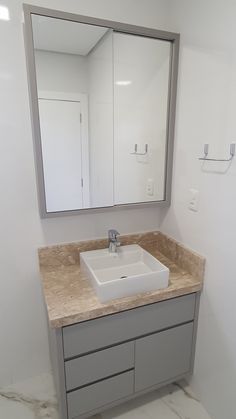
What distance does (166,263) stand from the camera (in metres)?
1.68

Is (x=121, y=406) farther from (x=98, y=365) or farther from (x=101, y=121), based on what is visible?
(x=101, y=121)

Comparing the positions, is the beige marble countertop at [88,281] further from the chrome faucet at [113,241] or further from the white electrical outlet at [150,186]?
the white electrical outlet at [150,186]

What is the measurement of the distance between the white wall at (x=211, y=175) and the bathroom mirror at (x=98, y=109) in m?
0.12

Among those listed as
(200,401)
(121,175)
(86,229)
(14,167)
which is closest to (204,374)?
(200,401)

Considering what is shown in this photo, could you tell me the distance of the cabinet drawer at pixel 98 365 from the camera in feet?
4.17

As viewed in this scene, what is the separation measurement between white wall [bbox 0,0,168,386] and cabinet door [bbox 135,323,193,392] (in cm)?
67

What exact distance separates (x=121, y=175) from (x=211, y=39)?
845 millimetres

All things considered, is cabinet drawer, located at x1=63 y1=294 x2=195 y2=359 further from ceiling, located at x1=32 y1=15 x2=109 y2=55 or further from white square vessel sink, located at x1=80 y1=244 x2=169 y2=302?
ceiling, located at x1=32 y1=15 x2=109 y2=55

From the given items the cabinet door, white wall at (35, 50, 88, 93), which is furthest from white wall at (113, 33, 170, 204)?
the cabinet door

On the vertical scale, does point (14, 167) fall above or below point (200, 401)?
above

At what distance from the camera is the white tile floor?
1526mm

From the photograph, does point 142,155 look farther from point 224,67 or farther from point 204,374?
point 204,374

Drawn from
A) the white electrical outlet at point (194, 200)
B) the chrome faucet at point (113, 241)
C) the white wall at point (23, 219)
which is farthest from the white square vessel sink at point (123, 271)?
the white electrical outlet at point (194, 200)

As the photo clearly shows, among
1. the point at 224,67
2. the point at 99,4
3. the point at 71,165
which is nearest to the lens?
the point at 224,67
